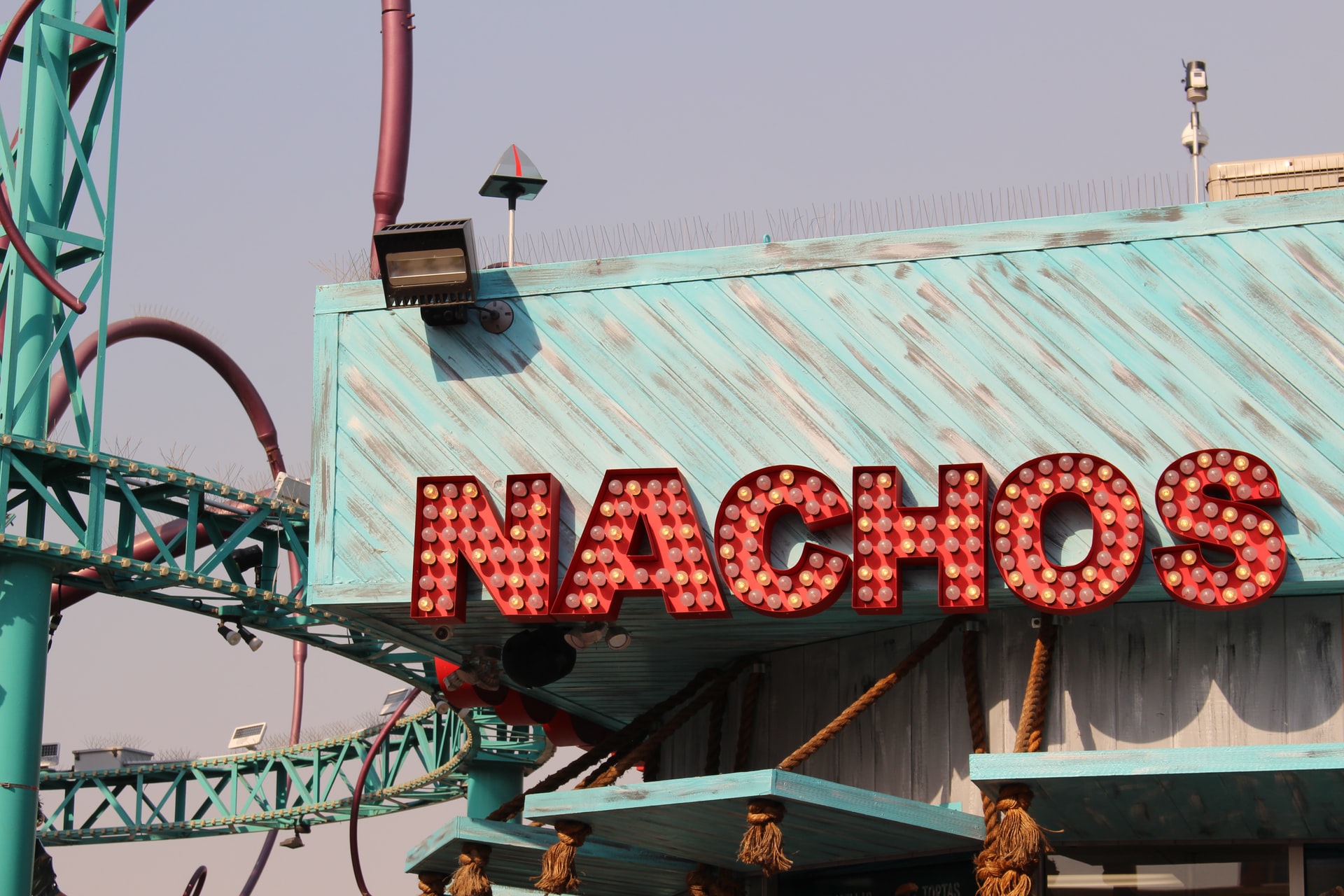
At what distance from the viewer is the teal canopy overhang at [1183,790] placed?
11.6m

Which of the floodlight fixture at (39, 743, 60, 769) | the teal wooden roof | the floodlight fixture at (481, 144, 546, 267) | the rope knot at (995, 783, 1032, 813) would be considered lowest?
the floodlight fixture at (39, 743, 60, 769)

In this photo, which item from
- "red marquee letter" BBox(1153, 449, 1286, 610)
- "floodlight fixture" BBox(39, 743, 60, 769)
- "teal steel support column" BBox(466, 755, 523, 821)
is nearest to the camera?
"red marquee letter" BBox(1153, 449, 1286, 610)

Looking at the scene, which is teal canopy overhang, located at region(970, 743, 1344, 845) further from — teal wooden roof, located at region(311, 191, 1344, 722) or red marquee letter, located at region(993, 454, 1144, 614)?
teal wooden roof, located at region(311, 191, 1344, 722)

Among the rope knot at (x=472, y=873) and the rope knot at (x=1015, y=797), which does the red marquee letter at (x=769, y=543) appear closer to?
the rope knot at (x=1015, y=797)

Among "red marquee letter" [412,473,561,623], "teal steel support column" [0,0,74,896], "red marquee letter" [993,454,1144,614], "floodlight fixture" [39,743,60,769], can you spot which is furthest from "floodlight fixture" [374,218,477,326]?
"floodlight fixture" [39,743,60,769]

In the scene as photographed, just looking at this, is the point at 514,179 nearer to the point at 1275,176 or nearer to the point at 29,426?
the point at 1275,176

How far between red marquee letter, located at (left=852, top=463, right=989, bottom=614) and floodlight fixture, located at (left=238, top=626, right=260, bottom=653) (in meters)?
18.5

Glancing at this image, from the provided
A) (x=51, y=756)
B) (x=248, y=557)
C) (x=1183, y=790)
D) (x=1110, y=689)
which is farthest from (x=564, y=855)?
(x=51, y=756)

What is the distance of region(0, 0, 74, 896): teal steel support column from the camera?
72.1ft

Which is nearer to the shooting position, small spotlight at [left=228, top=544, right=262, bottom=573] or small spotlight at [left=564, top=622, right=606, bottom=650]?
small spotlight at [left=564, top=622, right=606, bottom=650]

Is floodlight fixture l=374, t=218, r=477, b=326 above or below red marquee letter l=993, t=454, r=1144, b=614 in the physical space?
above

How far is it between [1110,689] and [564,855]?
4.31m

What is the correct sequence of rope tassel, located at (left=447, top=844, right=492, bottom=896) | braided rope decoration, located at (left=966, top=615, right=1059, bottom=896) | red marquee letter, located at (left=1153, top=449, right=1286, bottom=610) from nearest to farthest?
braided rope decoration, located at (left=966, top=615, right=1059, bottom=896) → red marquee letter, located at (left=1153, top=449, right=1286, bottom=610) → rope tassel, located at (left=447, top=844, right=492, bottom=896)

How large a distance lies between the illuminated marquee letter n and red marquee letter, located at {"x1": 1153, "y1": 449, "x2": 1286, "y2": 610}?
3416 mm
